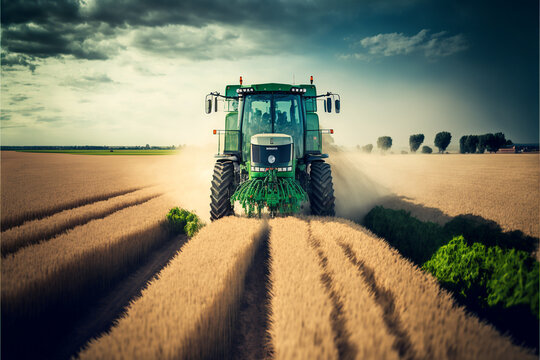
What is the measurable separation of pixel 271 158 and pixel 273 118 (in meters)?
1.29

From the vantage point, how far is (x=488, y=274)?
338 centimetres

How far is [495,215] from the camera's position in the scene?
697 cm

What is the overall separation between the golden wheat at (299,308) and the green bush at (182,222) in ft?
→ 11.0

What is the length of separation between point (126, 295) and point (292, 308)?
312 centimetres

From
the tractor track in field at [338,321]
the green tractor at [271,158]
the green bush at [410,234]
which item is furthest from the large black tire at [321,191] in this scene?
the tractor track in field at [338,321]

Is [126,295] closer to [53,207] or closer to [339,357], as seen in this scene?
[339,357]

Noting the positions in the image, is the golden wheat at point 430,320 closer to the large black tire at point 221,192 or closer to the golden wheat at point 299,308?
the golden wheat at point 299,308

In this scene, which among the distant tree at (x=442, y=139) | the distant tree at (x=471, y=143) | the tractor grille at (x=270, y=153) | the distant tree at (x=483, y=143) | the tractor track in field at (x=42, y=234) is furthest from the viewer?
the distant tree at (x=442, y=139)

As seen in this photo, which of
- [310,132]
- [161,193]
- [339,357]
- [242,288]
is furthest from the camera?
[161,193]

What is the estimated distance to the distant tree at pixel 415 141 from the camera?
88.4 m

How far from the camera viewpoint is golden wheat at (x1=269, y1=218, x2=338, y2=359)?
2.10 meters

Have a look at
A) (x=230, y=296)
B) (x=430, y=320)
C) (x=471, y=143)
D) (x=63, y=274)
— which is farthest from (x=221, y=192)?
(x=471, y=143)

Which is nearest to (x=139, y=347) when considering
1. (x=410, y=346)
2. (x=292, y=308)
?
(x=292, y=308)

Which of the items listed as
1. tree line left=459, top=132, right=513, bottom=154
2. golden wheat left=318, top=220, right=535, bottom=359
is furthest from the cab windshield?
tree line left=459, top=132, right=513, bottom=154
